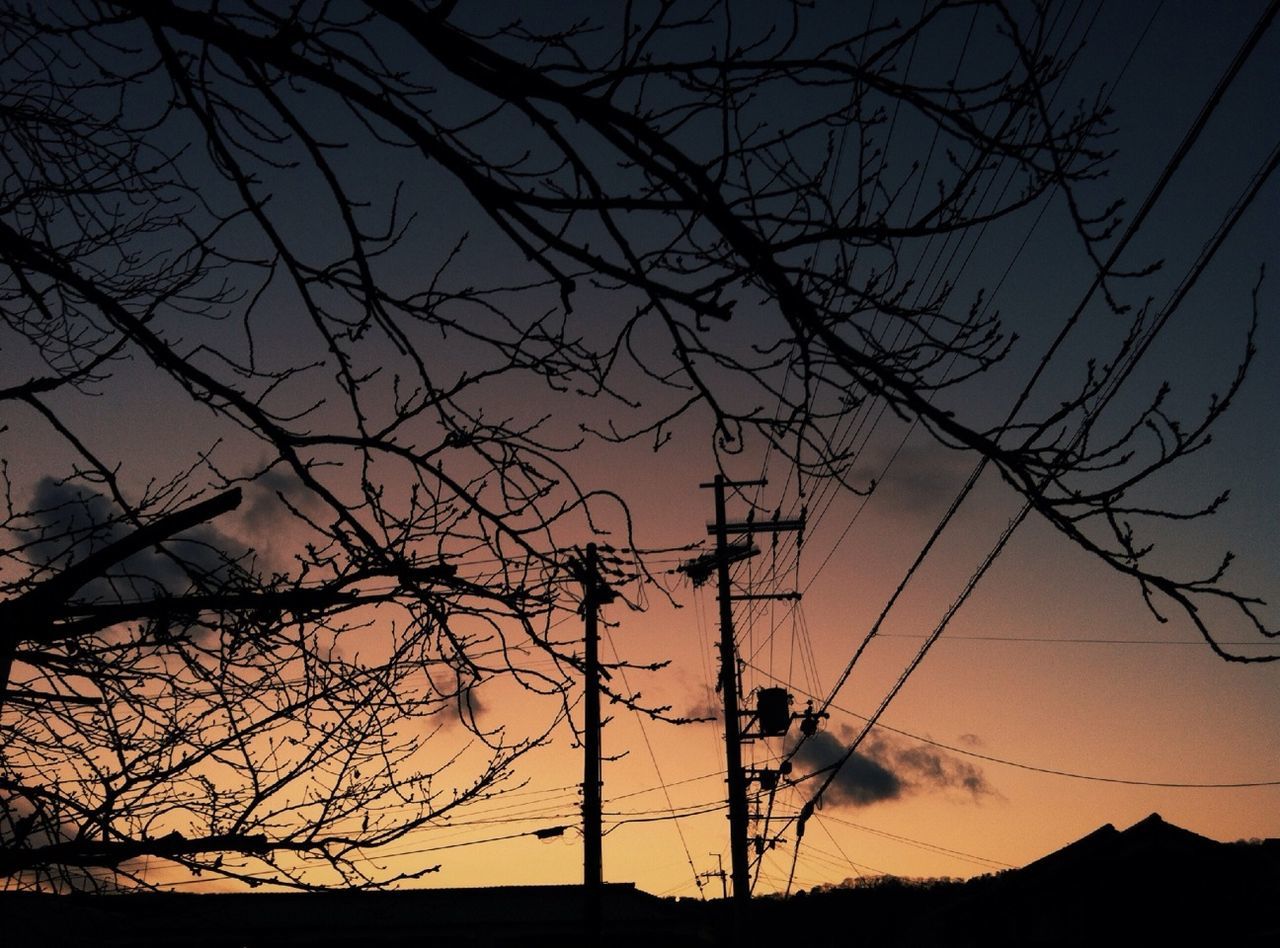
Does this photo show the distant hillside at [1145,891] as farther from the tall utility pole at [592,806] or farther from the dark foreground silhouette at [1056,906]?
the tall utility pole at [592,806]

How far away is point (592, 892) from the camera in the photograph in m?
17.4

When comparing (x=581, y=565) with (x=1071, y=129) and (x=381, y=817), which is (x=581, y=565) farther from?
(x=1071, y=129)

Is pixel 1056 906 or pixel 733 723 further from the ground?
pixel 733 723

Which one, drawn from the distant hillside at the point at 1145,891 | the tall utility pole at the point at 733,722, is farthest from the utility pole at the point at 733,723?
the distant hillside at the point at 1145,891

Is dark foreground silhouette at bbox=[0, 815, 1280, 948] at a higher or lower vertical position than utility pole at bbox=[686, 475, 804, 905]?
lower

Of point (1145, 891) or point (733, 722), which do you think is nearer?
point (1145, 891)

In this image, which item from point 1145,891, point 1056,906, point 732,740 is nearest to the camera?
point 1145,891

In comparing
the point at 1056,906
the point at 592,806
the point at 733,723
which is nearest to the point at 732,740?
the point at 733,723

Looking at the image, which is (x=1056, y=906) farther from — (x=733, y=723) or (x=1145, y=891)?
(x=733, y=723)

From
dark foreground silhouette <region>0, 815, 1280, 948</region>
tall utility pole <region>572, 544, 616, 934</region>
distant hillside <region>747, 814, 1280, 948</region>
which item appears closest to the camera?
dark foreground silhouette <region>0, 815, 1280, 948</region>

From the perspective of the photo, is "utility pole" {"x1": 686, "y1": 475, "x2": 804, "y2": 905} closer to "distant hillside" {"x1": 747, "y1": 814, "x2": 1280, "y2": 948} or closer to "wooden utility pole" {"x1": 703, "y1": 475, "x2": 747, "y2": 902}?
"wooden utility pole" {"x1": 703, "y1": 475, "x2": 747, "y2": 902}

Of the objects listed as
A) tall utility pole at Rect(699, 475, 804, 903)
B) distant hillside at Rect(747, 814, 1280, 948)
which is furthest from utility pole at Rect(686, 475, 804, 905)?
distant hillside at Rect(747, 814, 1280, 948)

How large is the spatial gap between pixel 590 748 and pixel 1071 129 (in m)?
14.2

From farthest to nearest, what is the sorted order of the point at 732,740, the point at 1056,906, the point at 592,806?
the point at 732,740
the point at 592,806
the point at 1056,906
